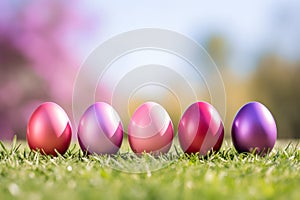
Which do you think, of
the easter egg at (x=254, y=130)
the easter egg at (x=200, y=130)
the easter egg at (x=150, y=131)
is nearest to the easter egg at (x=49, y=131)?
the easter egg at (x=150, y=131)

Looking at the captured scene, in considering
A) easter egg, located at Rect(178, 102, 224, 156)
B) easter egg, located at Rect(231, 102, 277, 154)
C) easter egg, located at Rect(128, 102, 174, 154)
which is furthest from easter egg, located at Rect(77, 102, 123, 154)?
easter egg, located at Rect(231, 102, 277, 154)

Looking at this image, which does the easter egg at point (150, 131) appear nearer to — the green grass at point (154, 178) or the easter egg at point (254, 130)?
the green grass at point (154, 178)

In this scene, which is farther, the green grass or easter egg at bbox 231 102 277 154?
easter egg at bbox 231 102 277 154

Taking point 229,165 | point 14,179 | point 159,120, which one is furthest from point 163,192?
point 159,120

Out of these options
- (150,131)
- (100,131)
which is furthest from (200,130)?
(100,131)

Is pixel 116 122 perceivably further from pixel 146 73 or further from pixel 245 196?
pixel 245 196

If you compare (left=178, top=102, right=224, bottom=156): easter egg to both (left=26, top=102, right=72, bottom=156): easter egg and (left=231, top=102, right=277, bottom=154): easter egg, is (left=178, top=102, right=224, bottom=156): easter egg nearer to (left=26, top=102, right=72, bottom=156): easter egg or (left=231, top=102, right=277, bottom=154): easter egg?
(left=231, top=102, right=277, bottom=154): easter egg
